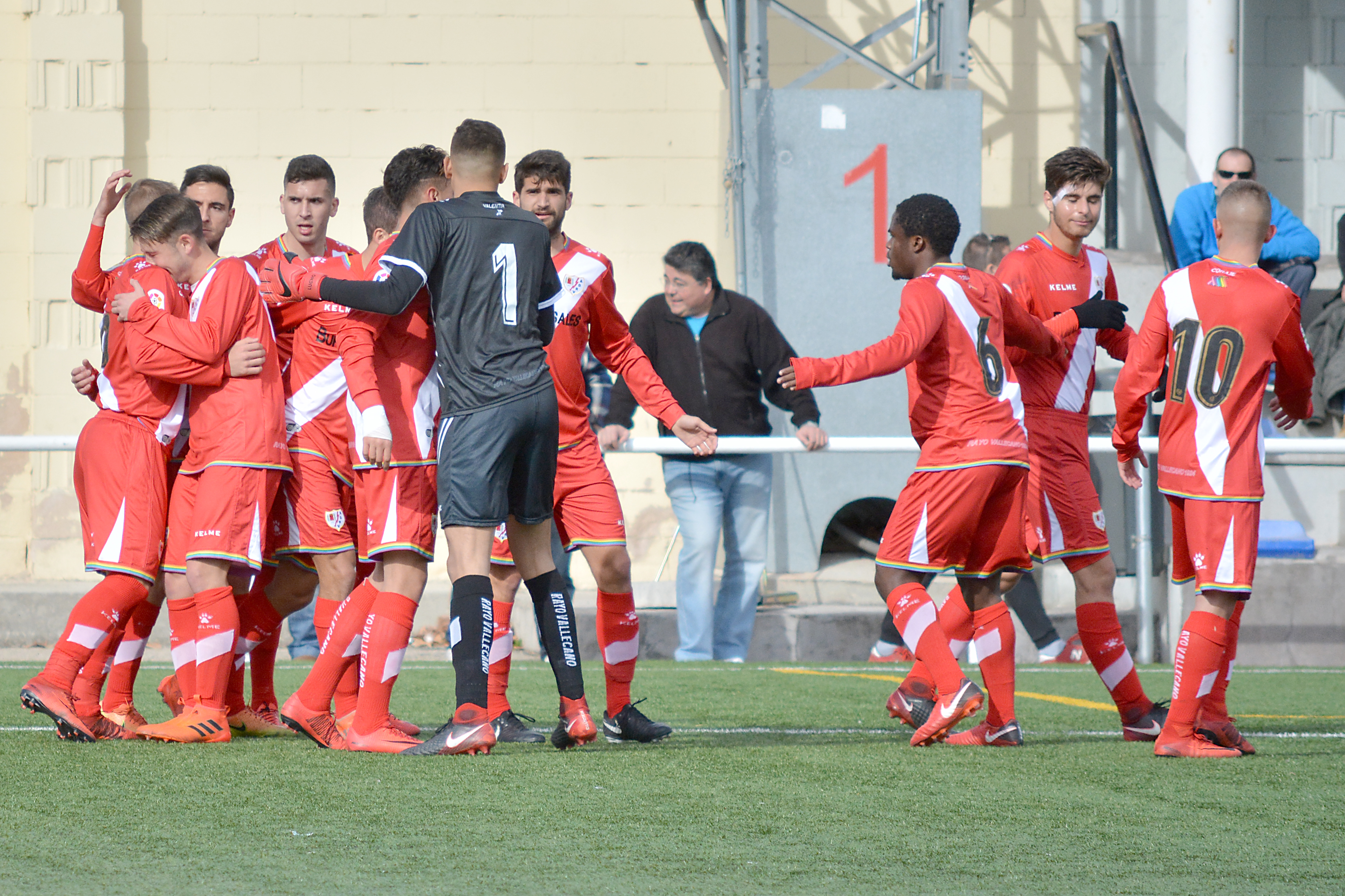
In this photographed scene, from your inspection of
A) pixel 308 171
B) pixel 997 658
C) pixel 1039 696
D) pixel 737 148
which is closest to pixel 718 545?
pixel 1039 696

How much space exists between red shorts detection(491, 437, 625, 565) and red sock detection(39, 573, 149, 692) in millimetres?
1149

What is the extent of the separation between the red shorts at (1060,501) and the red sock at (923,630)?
58cm

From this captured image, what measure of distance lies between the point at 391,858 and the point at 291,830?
371 mm

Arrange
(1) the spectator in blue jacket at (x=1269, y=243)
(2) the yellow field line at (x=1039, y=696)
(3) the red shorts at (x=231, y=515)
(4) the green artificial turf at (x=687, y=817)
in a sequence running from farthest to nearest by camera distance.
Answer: (1) the spectator in blue jacket at (x=1269, y=243)
(2) the yellow field line at (x=1039, y=696)
(3) the red shorts at (x=231, y=515)
(4) the green artificial turf at (x=687, y=817)

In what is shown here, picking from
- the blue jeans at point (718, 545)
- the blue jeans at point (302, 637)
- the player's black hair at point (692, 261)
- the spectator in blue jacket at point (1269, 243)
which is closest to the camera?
the player's black hair at point (692, 261)

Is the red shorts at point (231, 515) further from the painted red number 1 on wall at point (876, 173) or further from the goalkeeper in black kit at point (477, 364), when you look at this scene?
the painted red number 1 on wall at point (876, 173)

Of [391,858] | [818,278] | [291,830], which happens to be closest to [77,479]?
[291,830]

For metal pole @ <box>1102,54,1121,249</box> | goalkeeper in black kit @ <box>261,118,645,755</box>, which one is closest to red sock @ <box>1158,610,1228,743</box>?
goalkeeper in black kit @ <box>261,118,645,755</box>

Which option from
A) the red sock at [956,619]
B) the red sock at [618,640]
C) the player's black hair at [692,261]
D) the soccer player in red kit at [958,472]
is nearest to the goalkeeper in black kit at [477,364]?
the red sock at [618,640]

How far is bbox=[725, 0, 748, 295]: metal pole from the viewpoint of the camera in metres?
10.1

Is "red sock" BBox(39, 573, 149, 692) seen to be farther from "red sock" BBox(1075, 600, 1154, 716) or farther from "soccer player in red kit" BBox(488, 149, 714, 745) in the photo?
"red sock" BBox(1075, 600, 1154, 716)

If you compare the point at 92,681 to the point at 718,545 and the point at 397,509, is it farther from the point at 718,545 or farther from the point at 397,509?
the point at 718,545

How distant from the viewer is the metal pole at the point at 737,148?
10.1 meters

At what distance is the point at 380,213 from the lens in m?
5.12
